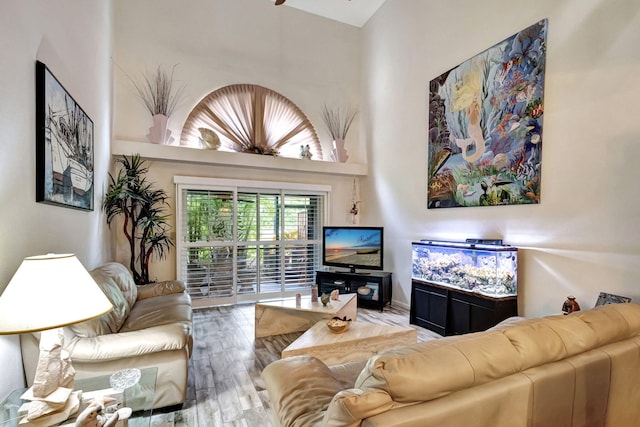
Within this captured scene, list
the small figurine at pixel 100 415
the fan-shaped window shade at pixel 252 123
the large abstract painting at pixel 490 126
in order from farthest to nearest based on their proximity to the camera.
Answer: the fan-shaped window shade at pixel 252 123
the large abstract painting at pixel 490 126
the small figurine at pixel 100 415

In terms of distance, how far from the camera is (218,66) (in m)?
5.09

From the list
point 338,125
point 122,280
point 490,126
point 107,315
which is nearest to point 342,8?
point 338,125

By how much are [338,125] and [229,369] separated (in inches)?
181

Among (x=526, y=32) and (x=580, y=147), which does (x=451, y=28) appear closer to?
(x=526, y=32)

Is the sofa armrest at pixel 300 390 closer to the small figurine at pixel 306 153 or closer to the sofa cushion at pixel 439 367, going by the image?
the sofa cushion at pixel 439 367

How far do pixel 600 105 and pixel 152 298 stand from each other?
4768 mm

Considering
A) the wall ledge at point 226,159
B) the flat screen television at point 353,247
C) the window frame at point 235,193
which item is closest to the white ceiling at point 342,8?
the wall ledge at point 226,159

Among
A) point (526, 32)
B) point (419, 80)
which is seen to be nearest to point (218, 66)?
point (419, 80)

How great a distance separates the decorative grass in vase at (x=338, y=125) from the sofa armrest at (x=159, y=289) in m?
3.43

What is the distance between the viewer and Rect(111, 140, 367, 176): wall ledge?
168 inches

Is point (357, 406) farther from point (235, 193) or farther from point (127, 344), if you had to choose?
point (235, 193)

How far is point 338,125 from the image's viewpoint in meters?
5.93

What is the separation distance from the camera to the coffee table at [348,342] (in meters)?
2.49

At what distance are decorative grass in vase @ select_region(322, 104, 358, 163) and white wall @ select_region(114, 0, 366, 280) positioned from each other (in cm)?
12
